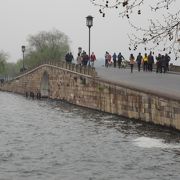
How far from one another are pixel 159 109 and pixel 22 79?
44.2m

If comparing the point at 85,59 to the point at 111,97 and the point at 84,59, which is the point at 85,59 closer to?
the point at 84,59

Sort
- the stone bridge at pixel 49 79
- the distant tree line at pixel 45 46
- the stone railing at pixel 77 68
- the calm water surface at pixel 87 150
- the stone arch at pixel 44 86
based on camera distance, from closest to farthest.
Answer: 1. the calm water surface at pixel 87 150
2. the stone railing at pixel 77 68
3. the stone bridge at pixel 49 79
4. the stone arch at pixel 44 86
5. the distant tree line at pixel 45 46

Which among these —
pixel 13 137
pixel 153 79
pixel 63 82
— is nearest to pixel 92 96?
pixel 153 79

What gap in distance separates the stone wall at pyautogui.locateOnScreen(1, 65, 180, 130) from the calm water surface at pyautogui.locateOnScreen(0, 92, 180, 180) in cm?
67

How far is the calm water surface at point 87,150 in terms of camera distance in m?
16.3

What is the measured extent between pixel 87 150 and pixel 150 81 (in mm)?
12703

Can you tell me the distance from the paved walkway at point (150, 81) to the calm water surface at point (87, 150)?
70.2 inches

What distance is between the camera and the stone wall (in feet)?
82.5

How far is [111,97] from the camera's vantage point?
33.6 metres

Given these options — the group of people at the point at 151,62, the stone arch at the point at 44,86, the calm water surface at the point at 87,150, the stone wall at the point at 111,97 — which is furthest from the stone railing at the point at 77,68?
the calm water surface at the point at 87,150

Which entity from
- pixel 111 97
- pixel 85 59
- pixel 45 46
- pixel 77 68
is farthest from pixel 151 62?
pixel 45 46

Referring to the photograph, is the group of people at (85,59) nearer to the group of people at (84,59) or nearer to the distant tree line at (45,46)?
the group of people at (84,59)

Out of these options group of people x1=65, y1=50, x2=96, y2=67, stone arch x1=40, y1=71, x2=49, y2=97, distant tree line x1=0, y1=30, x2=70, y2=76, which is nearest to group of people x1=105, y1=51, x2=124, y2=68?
group of people x1=65, y1=50, x2=96, y2=67

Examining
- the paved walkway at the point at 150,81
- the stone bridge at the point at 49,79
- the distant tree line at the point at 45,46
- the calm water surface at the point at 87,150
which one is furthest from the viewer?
the distant tree line at the point at 45,46
